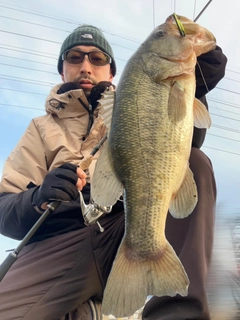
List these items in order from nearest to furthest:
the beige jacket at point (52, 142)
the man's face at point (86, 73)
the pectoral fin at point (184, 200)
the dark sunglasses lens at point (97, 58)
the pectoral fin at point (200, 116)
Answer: the pectoral fin at point (184, 200), the pectoral fin at point (200, 116), the beige jacket at point (52, 142), the man's face at point (86, 73), the dark sunglasses lens at point (97, 58)

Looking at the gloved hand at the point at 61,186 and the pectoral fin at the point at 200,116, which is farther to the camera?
the gloved hand at the point at 61,186

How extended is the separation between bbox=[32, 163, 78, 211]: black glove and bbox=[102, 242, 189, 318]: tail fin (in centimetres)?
65

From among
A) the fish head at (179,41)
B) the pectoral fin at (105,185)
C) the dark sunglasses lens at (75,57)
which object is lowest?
the pectoral fin at (105,185)

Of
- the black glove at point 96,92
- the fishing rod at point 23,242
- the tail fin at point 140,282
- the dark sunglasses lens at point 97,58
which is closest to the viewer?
the tail fin at point 140,282

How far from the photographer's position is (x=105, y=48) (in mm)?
3314

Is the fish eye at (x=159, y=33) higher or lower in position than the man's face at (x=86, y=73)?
higher

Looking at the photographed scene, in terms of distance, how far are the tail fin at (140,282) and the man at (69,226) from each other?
20 cm

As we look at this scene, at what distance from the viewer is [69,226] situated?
2219 millimetres

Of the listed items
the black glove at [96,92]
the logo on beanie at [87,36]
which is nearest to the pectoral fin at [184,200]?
the black glove at [96,92]

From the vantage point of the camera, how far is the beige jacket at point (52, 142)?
8.01ft

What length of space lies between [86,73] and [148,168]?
1.70 metres

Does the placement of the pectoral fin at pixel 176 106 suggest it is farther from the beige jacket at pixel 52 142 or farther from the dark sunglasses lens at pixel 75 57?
the dark sunglasses lens at pixel 75 57

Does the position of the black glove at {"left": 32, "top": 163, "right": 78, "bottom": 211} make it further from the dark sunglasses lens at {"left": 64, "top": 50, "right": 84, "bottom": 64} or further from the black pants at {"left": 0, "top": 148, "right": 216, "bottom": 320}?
the dark sunglasses lens at {"left": 64, "top": 50, "right": 84, "bottom": 64}

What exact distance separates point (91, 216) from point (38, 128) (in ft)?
3.51
